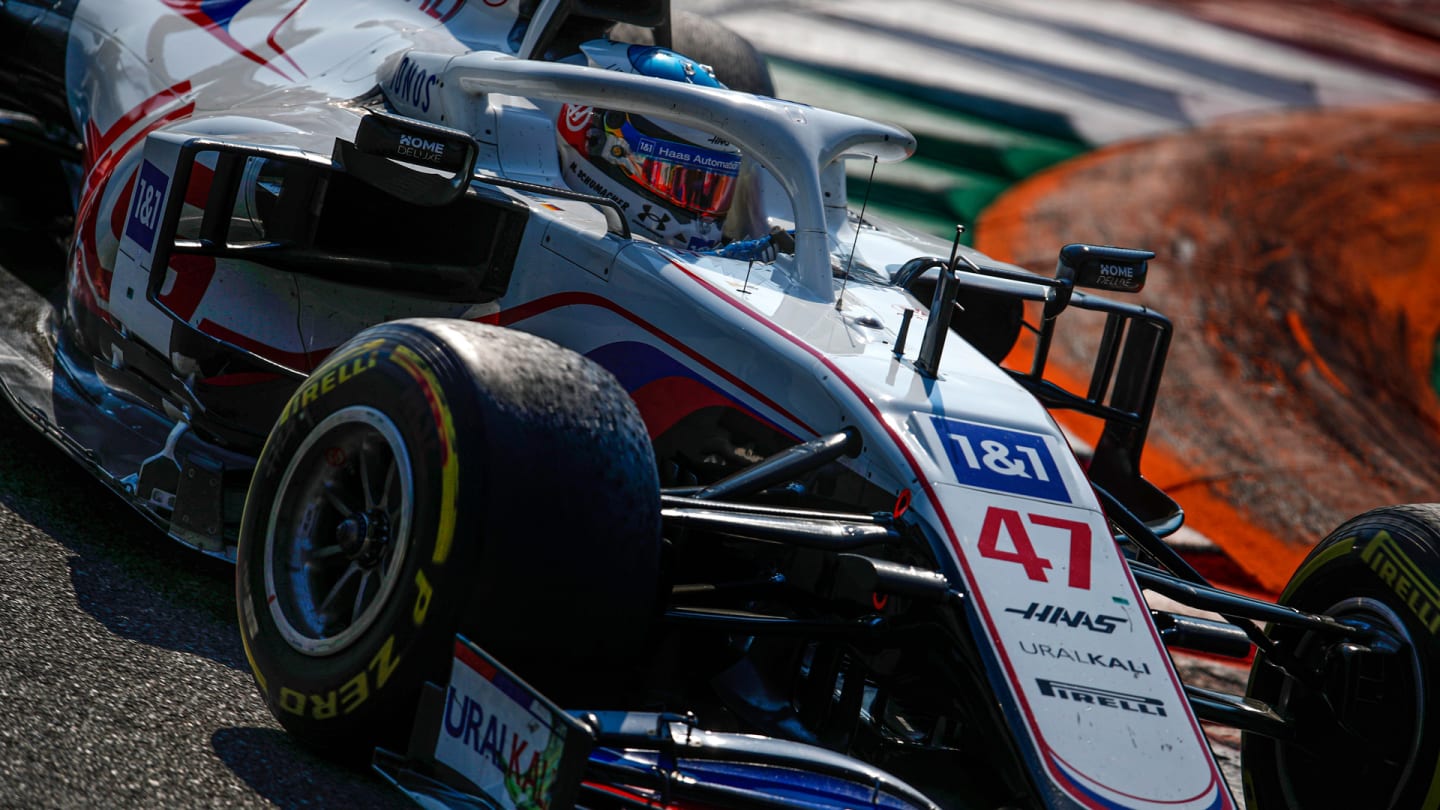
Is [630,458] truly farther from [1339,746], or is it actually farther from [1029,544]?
[1339,746]

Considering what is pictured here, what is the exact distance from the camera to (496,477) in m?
2.72

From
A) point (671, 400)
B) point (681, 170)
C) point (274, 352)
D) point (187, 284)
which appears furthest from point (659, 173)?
point (187, 284)

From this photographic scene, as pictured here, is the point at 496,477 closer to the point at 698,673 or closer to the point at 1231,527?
the point at 698,673

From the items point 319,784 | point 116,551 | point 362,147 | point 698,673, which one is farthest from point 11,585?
point 698,673

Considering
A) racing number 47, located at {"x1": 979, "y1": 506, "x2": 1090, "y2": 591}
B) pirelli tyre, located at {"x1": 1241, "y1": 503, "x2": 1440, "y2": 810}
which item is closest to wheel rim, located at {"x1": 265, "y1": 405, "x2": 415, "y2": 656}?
racing number 47, located at {"x1": 979, "y1": 506, "x2": 1090, "y2": 591}

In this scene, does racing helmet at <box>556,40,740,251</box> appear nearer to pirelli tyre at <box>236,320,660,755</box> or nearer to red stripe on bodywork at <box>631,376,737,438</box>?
red stripe on bodywork at <box>631,376,737,438</box>

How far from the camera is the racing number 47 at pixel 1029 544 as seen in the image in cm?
319

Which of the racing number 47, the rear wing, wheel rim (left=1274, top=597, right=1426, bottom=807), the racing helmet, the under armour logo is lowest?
wheel rim (left=1274, top=597, right=1426, bottom=807)

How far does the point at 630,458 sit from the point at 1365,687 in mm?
1941

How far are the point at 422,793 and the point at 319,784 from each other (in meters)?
0.30

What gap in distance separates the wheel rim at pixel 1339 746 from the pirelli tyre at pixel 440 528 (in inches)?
73.7

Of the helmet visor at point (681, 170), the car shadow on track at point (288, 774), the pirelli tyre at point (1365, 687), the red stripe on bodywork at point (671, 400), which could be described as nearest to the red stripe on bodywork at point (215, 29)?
the helmet visor at point (681, 170)

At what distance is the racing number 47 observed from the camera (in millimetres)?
3193

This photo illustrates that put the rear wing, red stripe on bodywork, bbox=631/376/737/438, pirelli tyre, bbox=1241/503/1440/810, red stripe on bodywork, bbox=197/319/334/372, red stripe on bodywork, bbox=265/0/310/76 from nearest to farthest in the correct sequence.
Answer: pirelli tyre, bbox=1241/503/1440/810 < red stripe on bodywork, bbox=631/376/737/438 < the rear wing < red stripe on bodywork, bbox=197/319/334/372 < red stripe on bodywork, bbox=265/0/310/76
